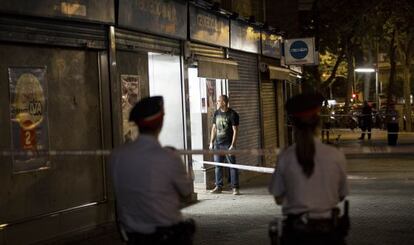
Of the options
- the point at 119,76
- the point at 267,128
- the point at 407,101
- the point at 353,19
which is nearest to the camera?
the point at 119,76

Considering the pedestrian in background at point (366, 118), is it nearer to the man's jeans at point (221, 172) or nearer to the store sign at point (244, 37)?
the store sign at point (244, 37)

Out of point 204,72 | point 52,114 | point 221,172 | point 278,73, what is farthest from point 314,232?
point 278,73

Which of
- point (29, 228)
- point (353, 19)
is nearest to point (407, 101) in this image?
point (353, 19)

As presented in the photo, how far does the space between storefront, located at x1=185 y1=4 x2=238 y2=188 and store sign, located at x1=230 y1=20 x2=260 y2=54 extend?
25.0 inches

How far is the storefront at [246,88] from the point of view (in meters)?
16.7

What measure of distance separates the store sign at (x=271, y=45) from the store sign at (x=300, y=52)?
161cm

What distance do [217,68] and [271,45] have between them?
6188 millimetres

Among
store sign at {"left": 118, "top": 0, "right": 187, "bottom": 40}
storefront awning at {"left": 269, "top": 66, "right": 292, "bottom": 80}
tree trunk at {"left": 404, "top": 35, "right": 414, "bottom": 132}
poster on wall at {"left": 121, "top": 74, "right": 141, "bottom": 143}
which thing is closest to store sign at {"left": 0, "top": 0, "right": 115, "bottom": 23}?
store sign at {"left": 118, "top": 0, "right": 187, "bottom": 40}

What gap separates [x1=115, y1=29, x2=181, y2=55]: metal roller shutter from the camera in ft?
35.9

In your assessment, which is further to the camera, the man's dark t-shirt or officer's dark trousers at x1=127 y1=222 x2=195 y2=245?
the man's dark t-shirt

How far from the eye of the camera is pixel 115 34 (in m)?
10.6

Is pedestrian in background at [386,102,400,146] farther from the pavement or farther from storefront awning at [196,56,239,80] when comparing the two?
storefront awning at [196,56,239,80]

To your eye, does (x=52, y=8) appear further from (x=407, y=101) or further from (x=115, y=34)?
(x=407, y=101)

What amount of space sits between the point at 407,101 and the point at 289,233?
3460 centimetres
